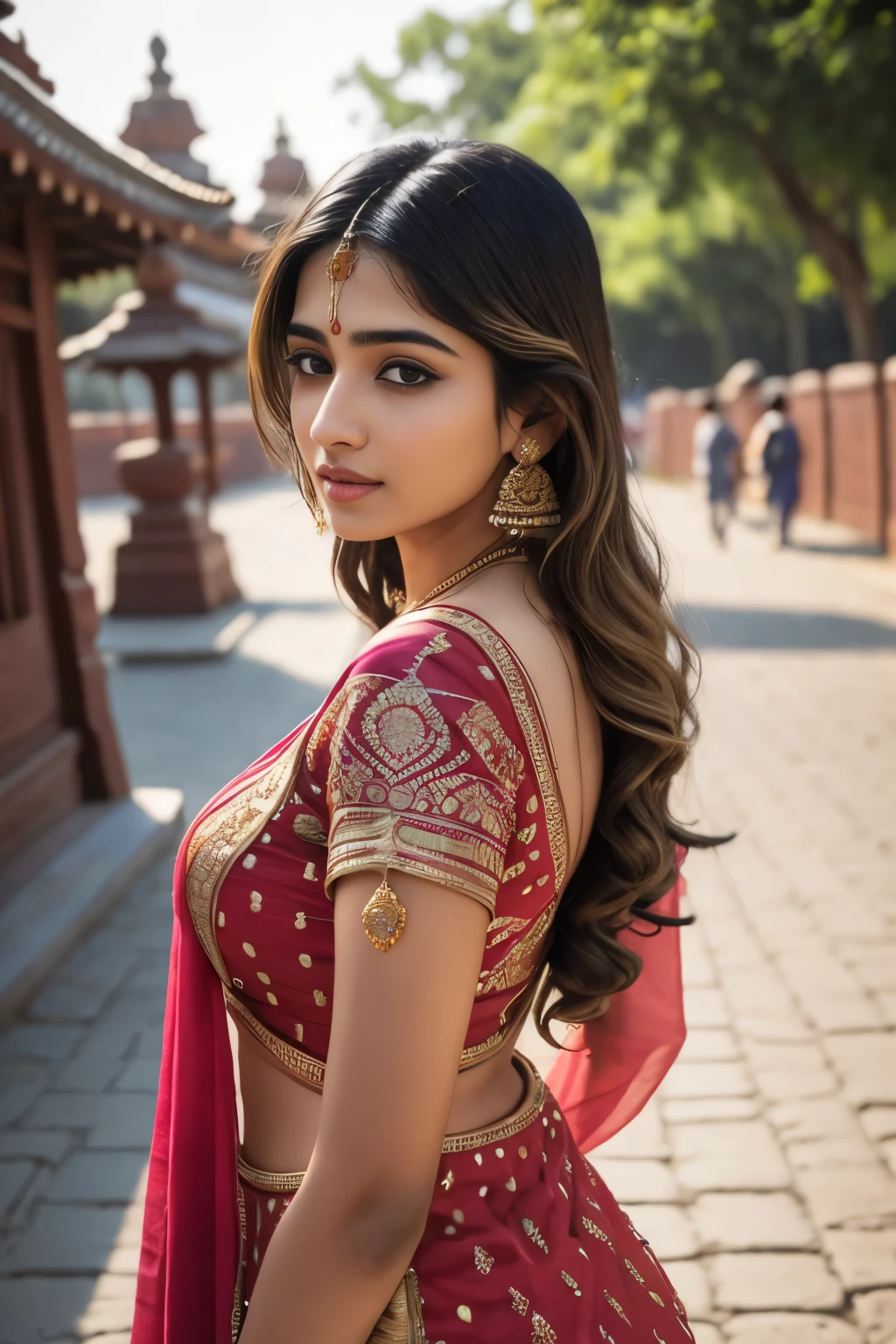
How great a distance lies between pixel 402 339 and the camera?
1.26 metres

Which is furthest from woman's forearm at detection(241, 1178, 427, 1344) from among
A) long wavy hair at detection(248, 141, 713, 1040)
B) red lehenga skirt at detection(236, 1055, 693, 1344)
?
long wavy hair at detection(248, 141, 713, 1040)

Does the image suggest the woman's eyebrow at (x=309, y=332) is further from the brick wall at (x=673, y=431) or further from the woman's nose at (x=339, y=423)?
the brick wall at (x=673, y=431)

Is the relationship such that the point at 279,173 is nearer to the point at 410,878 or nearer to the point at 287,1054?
the point at 287,1054

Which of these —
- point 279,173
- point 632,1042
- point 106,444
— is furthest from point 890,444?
point 106,444

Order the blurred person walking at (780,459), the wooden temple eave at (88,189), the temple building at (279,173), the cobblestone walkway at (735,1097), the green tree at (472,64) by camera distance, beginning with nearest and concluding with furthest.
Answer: the cobblestone walkway at (735,1097) → the wooden temple eave at (88,189) → the blurred person walking at (780,459) → the temple building at (279,173) → the green tree at (472,64)

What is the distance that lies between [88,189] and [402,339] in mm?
4415

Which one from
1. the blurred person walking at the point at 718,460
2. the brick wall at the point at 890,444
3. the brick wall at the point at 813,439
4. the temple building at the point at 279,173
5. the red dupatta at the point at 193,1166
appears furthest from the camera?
the temple building at the point at 279,173

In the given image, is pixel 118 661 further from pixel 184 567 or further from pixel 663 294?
pixel 663 294

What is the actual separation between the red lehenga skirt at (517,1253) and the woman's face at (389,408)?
715 millimetres

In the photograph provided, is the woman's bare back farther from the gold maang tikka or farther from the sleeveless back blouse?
the gold maang tikka

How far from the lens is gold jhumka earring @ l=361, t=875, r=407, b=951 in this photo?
1.10m

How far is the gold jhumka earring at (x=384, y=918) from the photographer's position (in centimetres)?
110

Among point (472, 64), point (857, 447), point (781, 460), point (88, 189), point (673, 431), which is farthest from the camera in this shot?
point (472, 64)

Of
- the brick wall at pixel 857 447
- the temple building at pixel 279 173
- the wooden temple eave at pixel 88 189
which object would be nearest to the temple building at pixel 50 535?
the wooden temple eave at pixel 88 189
